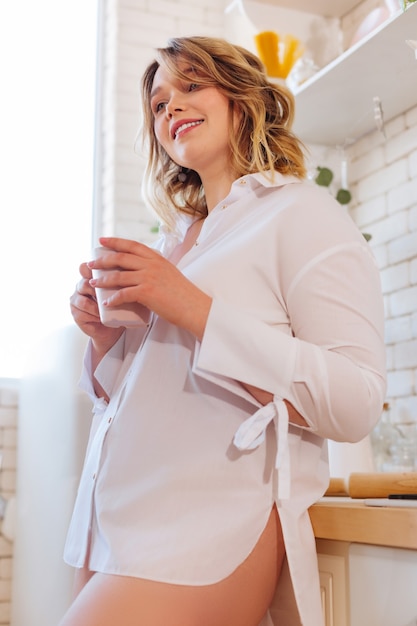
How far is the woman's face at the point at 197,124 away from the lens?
1.37 m

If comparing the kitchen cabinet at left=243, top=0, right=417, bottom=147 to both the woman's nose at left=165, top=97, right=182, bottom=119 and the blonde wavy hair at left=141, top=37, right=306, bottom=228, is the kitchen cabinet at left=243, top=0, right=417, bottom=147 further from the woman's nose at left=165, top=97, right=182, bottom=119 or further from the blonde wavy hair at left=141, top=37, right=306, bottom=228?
the woman's nose at left=165, top=97, right=182, bottom=119

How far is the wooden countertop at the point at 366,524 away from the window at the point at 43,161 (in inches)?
76.4

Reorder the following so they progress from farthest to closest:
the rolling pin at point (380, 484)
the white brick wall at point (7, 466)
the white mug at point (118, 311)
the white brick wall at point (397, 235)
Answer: the white brick wall at point (7, 466)
the white brick wall at point (397, 235)
the rolling pin at point (380, 484)
the white mug at point (118, 311)

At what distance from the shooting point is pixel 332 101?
99.2 inches

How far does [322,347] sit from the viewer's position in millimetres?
1066

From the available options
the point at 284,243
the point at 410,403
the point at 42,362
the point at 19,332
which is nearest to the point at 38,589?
the point at 42,362

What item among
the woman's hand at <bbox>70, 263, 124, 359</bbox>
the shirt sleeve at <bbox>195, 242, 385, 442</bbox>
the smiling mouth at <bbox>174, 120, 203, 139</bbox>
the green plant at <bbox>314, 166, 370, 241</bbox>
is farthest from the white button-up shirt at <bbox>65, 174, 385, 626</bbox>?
the green plant at <bbox>314, 166, 370, 241</bbox>

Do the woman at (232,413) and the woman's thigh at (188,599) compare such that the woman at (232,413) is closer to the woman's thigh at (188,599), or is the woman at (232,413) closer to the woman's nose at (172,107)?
the woman's thigh at (188,599)

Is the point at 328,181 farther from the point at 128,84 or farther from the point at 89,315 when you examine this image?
the point at 89,315

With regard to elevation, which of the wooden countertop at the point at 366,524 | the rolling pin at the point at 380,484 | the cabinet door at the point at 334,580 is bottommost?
the cabinet door at the point at 334,580

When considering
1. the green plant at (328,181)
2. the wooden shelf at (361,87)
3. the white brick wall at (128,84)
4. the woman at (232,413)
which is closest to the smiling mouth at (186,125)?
the woman at (232,413)

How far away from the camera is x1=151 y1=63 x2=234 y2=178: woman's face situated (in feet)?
4.48

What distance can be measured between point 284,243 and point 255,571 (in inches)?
17.2

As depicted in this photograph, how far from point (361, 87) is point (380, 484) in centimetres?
146
